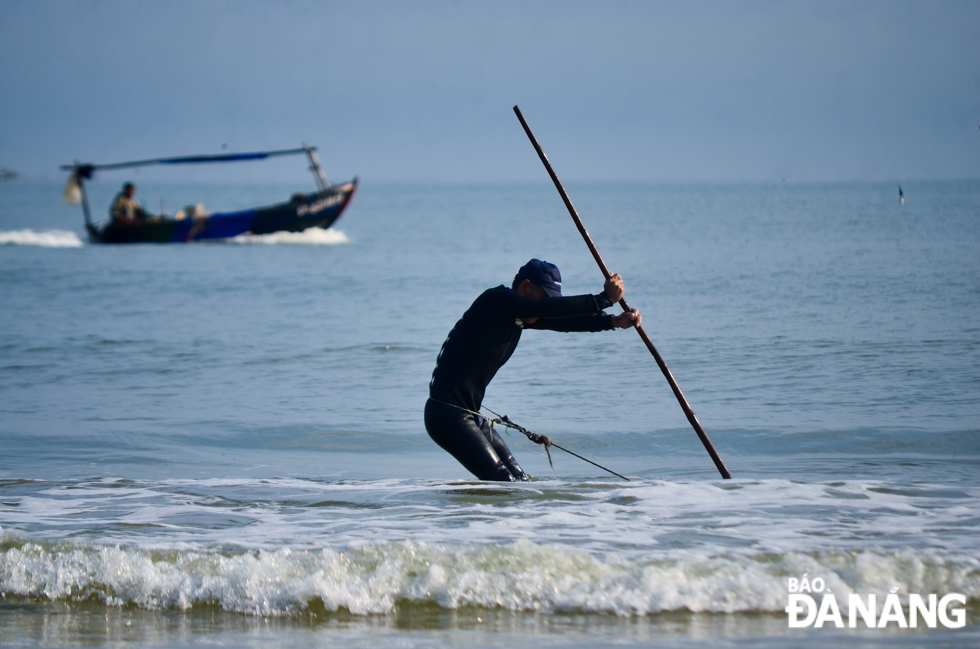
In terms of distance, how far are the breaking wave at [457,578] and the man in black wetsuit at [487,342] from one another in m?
0.74

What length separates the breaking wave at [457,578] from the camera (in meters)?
3.94


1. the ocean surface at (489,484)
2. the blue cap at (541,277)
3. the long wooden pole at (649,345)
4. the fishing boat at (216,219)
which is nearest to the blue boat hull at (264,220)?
the fishing boat at (216,219)

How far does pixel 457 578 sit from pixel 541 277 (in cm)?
161

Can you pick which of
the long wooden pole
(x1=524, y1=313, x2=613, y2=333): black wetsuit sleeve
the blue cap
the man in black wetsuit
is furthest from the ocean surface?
the blue cap

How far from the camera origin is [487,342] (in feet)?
15.8

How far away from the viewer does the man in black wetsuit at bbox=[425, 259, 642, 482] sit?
15.4 feet

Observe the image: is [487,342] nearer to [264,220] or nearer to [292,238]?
[264,220]

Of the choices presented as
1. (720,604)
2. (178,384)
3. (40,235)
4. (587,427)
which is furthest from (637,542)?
(40,235)

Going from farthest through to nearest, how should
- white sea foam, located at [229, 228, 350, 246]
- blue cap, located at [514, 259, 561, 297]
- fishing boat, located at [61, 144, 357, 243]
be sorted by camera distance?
white sea foam, located at [229, 228, 350, 246] < fishing boat, located at [61, 144, 357, 243] < blue cap, located at [514, 259, 561, 297]

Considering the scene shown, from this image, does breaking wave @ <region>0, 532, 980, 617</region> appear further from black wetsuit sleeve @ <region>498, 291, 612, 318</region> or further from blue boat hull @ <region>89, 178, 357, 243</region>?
blue boat hull @ <region>89, 178, 357, 243</region>

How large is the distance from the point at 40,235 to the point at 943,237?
3687 centimetres

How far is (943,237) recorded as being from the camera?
77.5 ft

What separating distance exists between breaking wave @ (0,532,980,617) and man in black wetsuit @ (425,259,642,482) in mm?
736

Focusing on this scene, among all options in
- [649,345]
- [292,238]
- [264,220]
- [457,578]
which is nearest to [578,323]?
[649,345]
